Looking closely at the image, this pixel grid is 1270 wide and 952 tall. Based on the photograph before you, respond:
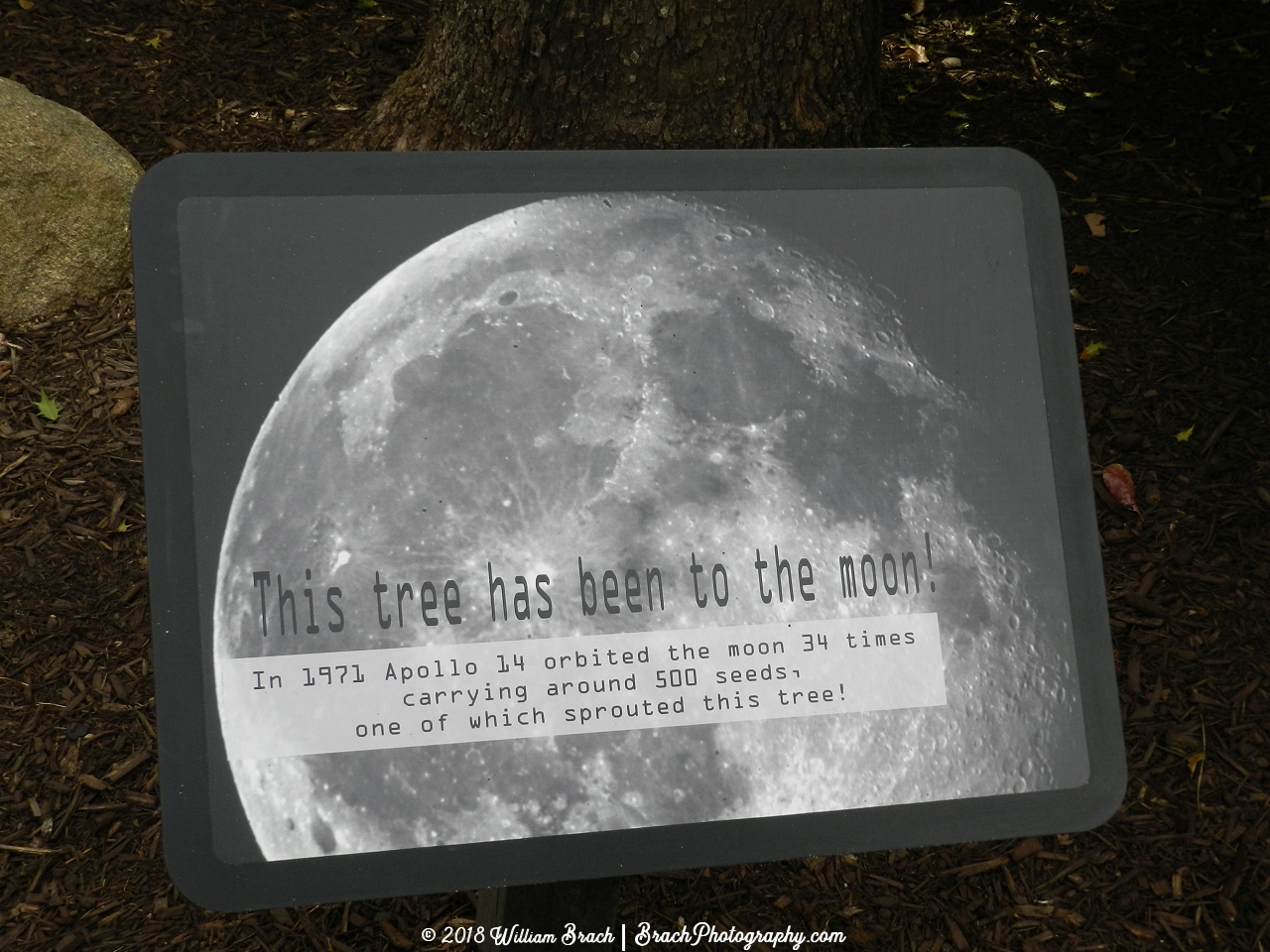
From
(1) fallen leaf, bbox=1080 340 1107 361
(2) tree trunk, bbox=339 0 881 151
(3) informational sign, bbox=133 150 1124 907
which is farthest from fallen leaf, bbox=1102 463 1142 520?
(3) informational sign, bbox=133 150 1124 907

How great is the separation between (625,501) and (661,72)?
1.37 m

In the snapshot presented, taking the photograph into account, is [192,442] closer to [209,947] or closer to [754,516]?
[754,516]

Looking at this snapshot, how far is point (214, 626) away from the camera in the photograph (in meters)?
1.43

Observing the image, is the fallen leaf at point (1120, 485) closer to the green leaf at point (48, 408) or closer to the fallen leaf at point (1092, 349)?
the fallen leaf at point (1092, 349)

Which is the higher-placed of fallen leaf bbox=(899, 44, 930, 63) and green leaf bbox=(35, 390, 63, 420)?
fallen leaf bbox=(899, 44, 930, 63)

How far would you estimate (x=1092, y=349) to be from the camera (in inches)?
125

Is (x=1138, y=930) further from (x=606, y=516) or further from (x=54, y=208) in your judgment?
(x=54, y=208)

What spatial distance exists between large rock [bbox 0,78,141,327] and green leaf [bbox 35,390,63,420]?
32 cm

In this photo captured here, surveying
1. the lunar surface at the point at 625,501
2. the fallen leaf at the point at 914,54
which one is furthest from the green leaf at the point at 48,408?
the fallen leaf at the point at 914,54

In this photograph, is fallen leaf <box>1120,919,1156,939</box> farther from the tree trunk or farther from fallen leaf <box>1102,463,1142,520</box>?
the tree trunk

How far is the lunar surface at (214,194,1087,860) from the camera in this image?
1.44m

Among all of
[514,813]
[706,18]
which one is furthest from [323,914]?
[706,18]

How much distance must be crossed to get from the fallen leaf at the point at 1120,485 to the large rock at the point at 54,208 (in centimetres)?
332

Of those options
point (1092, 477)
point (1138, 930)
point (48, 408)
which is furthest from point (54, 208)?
point (1138, 930)
